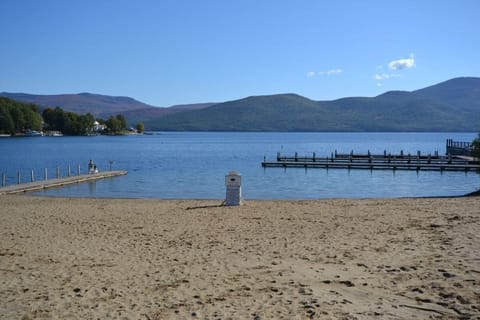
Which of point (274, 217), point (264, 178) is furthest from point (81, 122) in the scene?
point (274, 217)

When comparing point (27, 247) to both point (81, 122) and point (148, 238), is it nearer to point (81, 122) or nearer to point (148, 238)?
point (148, 238)

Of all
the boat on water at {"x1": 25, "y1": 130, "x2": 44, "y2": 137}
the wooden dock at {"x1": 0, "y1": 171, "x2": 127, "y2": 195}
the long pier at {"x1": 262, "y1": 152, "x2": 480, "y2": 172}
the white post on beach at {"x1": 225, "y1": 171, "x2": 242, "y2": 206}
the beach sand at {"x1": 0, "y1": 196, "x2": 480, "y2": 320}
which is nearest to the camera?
the beach sand at {"x1": 0, "y1": 196, "x2": 480, "y2": 320}

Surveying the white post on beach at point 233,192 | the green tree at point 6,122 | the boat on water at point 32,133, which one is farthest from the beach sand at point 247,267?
the boat on water at point 32,133

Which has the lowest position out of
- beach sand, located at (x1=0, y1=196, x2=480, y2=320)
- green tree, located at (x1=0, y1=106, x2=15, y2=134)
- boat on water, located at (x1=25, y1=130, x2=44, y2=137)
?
beach sand, located at (x1=0, y1=196, x2=480, y2=320)

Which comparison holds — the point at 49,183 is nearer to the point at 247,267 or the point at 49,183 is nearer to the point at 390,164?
the point at 247,267

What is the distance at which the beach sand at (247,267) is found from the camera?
22.6 feet

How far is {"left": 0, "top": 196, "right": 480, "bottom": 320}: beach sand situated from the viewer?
6.89 m

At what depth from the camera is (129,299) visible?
294 inches

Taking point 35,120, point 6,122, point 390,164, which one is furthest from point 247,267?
point 35,120

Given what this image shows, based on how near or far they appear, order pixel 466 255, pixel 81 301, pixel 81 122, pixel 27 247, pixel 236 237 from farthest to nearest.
→ pixel 81 122, pixel 236 237, pixel 27 247, pixel 466 255, pixel 81 301

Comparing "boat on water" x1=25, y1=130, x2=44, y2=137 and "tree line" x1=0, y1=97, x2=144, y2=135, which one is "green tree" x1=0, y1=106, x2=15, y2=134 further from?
"boat on water" x1=25, y1=130, x2=44, y2=137

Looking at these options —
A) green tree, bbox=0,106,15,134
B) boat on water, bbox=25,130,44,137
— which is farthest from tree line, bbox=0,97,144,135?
boat on water, bbox=25,130,44,137

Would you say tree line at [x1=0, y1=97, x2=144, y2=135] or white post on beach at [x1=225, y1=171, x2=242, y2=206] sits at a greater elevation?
tree line at [x1=0, y1=97, x2=144, y2=135]

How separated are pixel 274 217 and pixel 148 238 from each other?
4.85m
